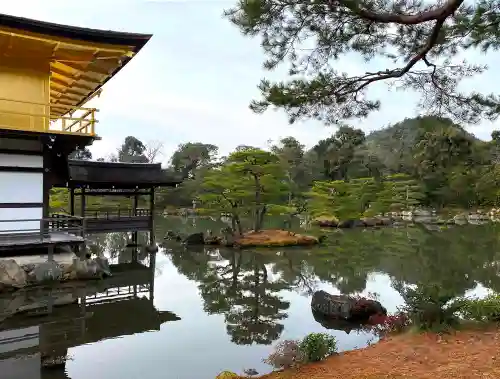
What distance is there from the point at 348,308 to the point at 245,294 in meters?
3.02

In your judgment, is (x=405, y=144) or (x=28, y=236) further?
(x=405, y=144)

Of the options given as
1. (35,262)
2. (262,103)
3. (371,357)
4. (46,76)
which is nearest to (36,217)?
(35,262)

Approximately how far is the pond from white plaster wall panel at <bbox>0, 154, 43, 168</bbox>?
3.89 meters

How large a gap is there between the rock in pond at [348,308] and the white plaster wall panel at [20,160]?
23.8ft

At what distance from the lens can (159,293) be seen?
9742 mm

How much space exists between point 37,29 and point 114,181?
19.8 feet

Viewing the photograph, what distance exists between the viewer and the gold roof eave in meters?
8.46

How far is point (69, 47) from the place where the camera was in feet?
29.7

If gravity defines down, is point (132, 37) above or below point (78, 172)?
above

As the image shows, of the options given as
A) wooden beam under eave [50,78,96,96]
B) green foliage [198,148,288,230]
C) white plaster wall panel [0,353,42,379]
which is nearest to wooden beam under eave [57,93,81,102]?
wooden beam under eave [50,78,96,96]

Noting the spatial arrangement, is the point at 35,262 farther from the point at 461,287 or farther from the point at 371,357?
the point at 461,287

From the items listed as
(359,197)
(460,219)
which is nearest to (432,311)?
(359,197)

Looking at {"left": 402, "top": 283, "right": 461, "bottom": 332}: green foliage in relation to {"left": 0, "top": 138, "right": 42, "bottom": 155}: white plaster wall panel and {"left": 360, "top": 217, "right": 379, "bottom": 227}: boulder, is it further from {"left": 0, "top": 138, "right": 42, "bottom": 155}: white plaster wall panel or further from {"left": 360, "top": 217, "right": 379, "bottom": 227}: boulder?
{"left": 360, "top": 217, "right": 379, "bottom": 227}: boulder

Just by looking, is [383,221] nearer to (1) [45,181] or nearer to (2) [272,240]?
(2) [272,240]
